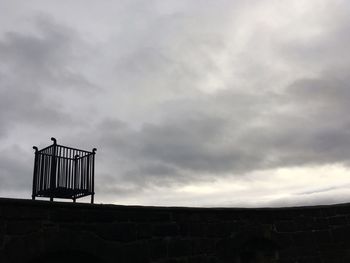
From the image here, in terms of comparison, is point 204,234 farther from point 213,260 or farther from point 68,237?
point 68,237

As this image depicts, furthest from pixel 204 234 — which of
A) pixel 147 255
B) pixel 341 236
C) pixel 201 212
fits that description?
pixel 341 236

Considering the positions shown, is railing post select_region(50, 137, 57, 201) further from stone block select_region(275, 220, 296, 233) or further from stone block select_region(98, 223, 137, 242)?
stone block select_region(275, 220, 296, 233)

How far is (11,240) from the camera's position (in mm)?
4691

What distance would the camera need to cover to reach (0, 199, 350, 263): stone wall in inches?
193

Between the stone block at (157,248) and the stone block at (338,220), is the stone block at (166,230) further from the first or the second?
the stone block at (338,220)

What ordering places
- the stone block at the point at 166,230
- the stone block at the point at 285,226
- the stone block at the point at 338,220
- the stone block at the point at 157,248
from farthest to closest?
the stone block at the point at 338,220 < the stone block at the point at 285,226 < the stone block at the point at 166,230 < the stone block at the point at 157,248

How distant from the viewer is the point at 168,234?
6.24m

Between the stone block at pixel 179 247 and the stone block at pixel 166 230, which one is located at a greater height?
the stone block at pixel 166 230

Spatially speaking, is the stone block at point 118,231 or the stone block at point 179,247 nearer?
the stone block at point 118,231

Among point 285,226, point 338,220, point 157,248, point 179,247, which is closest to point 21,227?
point 157,248

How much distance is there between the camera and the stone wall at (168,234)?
16.0ft

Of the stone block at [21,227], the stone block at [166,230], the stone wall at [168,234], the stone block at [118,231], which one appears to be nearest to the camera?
the stone block at [21,227]

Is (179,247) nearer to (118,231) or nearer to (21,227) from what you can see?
(118,231)

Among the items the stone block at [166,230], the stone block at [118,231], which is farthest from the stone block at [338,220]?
the stone block at [118,231]
